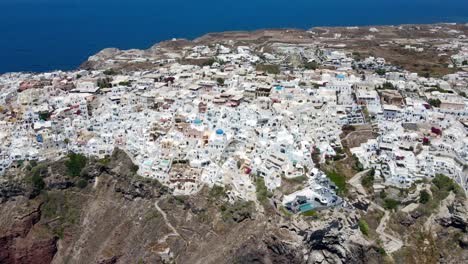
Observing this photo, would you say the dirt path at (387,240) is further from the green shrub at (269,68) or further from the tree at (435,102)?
the green shrub at (269,68)

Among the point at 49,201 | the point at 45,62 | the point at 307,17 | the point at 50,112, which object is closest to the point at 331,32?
the point at 307,17

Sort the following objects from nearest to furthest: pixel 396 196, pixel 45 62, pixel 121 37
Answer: pixel 396 196 < pixel 45 62 < pixel 121 37

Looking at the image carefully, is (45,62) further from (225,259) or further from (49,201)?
(225,259)

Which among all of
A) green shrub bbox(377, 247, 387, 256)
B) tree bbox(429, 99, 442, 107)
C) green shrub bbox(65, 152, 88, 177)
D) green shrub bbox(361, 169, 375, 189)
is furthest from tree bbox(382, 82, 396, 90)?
green shrub bbox(65, 152, 88, 177)

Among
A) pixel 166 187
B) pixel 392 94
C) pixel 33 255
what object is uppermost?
pixel 392 94

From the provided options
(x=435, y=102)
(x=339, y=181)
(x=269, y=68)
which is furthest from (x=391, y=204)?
(x=269, y=68)

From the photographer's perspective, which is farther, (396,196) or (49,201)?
(49,201)

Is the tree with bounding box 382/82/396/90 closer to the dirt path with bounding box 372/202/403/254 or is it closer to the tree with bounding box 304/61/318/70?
the tree with bounding box 304/61/318/70
